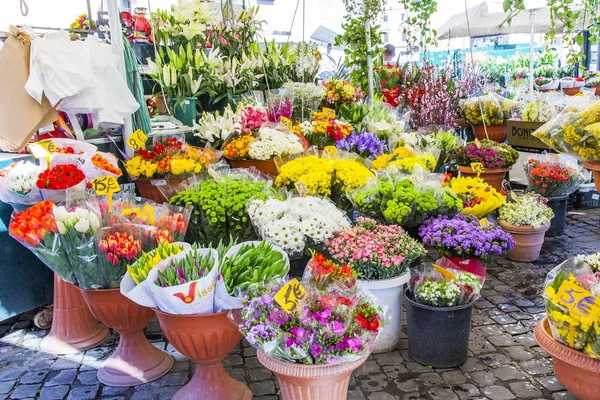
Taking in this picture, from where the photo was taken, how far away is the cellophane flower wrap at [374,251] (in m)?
2.88

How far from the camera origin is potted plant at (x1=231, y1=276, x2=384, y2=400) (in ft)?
6.33

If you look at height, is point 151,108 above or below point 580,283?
above

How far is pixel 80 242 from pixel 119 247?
0.72ft

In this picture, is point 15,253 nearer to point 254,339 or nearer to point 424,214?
point 254,339

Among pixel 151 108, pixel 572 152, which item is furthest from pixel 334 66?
pixel 572 152

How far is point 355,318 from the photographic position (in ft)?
6.69

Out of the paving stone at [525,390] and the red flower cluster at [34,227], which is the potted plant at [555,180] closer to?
the paving stone at [525,390]

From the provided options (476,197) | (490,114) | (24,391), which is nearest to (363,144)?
(476,197)

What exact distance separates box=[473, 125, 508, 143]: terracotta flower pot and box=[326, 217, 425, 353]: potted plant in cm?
386

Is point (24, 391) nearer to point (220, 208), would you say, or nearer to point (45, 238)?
point (45, 238)

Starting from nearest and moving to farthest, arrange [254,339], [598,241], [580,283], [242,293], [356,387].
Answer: [254,339], [242,293], [580,283], [356,387], [598,241]

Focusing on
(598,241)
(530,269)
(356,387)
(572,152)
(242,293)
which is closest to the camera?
(242,293)

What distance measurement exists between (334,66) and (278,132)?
126 inches

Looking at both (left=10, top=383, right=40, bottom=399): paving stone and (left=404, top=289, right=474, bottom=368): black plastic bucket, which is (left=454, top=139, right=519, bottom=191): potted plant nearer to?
(left=404, top=289, right=474, bottom=368): black plastic bucket
